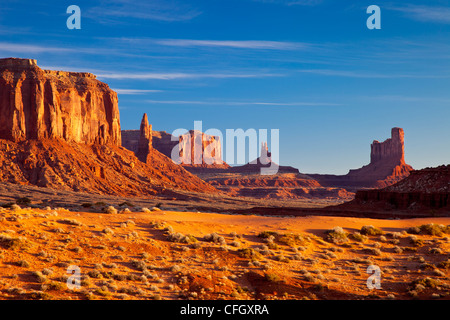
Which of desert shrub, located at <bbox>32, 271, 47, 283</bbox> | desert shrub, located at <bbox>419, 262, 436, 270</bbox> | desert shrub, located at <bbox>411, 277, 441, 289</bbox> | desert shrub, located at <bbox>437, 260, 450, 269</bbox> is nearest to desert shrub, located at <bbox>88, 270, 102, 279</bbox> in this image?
desert shrub, located at <bbox>32, 271, 47, 283</bbox>

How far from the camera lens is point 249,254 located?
22734 mm

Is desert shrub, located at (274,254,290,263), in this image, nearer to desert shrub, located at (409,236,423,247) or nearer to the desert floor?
the desert floor

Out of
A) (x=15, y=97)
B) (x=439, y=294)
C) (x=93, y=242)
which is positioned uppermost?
(x=15, y=97)

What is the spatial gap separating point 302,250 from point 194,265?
21.5 feet

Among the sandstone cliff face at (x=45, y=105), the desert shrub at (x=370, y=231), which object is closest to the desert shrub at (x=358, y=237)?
the desert shrub at (x=370, y=231)

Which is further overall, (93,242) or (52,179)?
(52,179)

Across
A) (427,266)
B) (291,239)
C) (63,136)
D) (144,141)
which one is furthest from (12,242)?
(144,141)

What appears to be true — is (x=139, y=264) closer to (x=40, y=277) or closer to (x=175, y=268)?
(x=175, y=268)

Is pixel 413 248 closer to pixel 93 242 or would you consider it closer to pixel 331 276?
pixel 331 276

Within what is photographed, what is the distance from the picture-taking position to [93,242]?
22141mm

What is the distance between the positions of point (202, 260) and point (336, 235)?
966 centimetres
